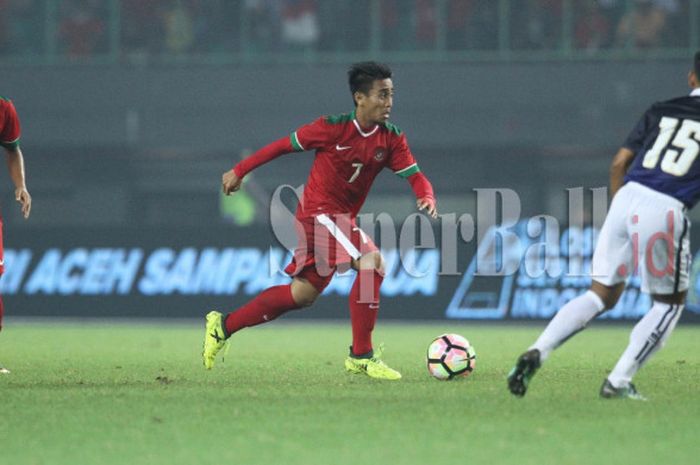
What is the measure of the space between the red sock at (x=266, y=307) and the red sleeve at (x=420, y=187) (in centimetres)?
104

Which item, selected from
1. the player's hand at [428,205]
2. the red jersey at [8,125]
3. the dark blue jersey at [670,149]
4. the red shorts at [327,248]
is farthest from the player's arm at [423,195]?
the red jersey at [8,125]

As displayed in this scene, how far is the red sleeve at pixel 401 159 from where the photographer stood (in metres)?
8.48

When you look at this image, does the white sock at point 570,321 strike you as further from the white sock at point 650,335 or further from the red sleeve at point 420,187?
the red sleeve at point 420,187

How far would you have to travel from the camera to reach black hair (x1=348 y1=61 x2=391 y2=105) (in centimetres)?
820

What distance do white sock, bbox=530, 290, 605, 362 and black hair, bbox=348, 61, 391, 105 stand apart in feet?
7.35

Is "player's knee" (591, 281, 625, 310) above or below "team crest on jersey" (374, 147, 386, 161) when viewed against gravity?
below

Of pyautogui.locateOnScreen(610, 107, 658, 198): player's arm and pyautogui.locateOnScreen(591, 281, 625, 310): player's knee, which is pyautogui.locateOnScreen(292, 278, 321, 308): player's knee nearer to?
pyautogui.locateOnScreen(591, 281, 625, 310): player's knee

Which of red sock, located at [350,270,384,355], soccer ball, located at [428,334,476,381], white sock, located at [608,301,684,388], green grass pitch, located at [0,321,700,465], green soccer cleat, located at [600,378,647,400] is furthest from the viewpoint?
red sock, located at [350,270,384,355]

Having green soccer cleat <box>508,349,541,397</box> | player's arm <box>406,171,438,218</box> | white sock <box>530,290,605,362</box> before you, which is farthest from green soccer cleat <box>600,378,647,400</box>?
player's arm <box>406,171,438,218</box>

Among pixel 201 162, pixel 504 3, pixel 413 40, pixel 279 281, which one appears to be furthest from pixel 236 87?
pixel 279 281

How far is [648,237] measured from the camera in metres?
6.45

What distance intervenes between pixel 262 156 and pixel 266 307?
3.28 feet

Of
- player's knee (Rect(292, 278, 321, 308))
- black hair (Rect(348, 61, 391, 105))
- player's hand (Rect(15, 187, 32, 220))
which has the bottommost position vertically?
player's knee (Rect(292, 278, 321, 308))

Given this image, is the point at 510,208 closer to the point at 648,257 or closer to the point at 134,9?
the point at 134,9
